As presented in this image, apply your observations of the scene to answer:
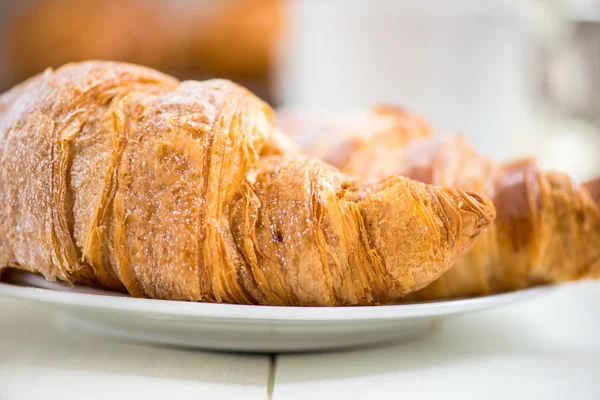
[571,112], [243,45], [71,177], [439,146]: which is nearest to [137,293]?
[71,177]

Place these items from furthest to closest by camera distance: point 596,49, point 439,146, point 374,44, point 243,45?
point 596,49 → point 243,45 → point 374,44 → point 439,146

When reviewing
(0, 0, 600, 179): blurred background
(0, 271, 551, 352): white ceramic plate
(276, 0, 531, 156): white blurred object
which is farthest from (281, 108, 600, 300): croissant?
(276, 0, 531, 156): white blurred object

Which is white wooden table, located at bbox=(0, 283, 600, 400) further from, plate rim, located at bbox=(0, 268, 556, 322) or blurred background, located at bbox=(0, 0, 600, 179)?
blurred background, located at bbox=(0, 0, 600, 179)

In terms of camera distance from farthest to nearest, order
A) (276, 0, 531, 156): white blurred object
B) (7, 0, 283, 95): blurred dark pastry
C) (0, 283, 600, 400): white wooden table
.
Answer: (7, 0, 283, 95): blurred dark pastry < (276, 0, 531, 156): white blurred object < (0, 283, 600, 400): white wooden table

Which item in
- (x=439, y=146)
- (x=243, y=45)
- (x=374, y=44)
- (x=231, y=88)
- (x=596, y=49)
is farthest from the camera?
(x=596, y=49)

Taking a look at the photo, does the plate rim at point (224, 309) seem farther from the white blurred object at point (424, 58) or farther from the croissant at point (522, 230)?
the white blurred object at point (424, 58)

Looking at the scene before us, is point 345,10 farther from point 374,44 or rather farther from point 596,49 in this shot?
point 596,49

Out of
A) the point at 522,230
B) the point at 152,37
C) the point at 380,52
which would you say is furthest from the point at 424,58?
the point at 522,230
